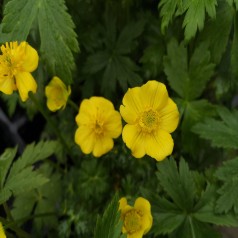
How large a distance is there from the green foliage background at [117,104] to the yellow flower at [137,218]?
9 centimetres

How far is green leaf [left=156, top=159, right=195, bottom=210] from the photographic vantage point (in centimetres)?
108

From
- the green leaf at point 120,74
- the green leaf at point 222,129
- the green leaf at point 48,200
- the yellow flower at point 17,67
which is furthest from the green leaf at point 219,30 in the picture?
the green leaf at point 48,200

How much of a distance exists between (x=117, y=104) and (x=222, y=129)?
0.41 meters

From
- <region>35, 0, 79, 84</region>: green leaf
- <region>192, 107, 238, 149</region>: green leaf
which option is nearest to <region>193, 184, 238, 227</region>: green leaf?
<region>192, 107, 238, 149</region>: green leaf

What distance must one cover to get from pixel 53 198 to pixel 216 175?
600 millimetres

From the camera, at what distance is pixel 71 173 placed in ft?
4.59

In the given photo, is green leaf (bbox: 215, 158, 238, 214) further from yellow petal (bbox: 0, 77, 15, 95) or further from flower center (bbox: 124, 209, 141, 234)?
yellow petal (bbox: 0, 77, 15, 95)

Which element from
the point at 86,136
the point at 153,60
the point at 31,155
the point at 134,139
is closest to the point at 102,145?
the point at 86,136

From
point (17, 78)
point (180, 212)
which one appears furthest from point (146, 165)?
point (17, 78)

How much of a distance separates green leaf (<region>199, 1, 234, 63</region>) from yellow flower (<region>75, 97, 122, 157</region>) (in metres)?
0.32

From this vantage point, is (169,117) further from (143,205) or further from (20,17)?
(20,17)

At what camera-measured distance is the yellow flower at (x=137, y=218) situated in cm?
96

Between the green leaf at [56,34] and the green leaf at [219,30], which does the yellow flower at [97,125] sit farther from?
the green leaf at [219,30]

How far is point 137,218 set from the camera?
0.97m
